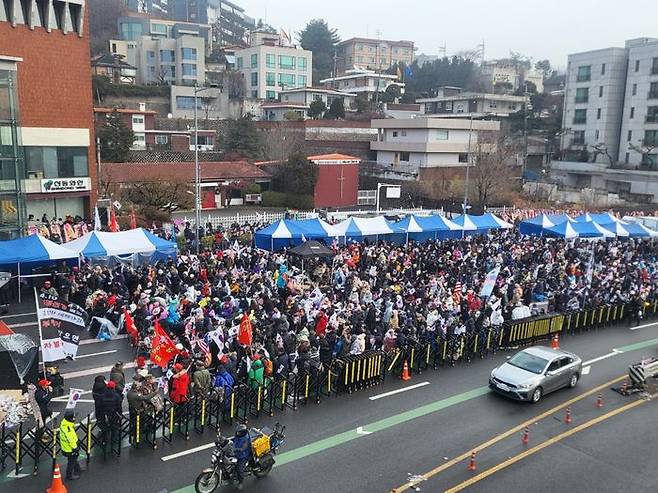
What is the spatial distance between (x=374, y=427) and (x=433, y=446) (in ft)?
4.56

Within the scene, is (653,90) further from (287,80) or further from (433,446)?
(433,446)

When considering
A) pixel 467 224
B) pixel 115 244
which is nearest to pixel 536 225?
pixel 467 224

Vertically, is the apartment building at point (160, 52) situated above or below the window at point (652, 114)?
above

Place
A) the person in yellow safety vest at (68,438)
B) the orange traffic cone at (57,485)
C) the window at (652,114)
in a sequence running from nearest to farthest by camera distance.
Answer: the orange traffic cone at (57,485) → the person in yellow safety vest at (68,438) → the window at (652,114)

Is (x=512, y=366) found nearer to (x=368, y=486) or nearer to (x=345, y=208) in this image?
(x=368, y=486)

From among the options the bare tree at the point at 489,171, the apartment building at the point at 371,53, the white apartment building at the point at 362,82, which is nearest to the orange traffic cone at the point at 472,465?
the bare tree at the point at 489,171

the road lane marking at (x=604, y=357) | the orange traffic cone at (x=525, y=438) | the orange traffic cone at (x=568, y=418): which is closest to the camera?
the orange traffic cone at (x=525, y=438)

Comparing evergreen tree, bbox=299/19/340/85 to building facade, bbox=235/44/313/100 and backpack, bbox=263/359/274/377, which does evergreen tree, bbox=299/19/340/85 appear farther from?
backpack, bbox=263/359/274/377

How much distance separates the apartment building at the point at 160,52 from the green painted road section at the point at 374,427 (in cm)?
6926

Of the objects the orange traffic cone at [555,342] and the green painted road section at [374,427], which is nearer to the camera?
the green painted road section at [374,427]

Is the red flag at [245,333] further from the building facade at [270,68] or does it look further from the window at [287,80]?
the window at [287,80]

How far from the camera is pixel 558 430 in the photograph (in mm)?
12867

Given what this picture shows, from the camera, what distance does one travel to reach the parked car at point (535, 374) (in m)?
14.1

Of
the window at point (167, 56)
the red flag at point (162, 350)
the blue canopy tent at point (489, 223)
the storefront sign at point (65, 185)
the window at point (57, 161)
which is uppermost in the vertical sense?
the window at point (167, 56)
